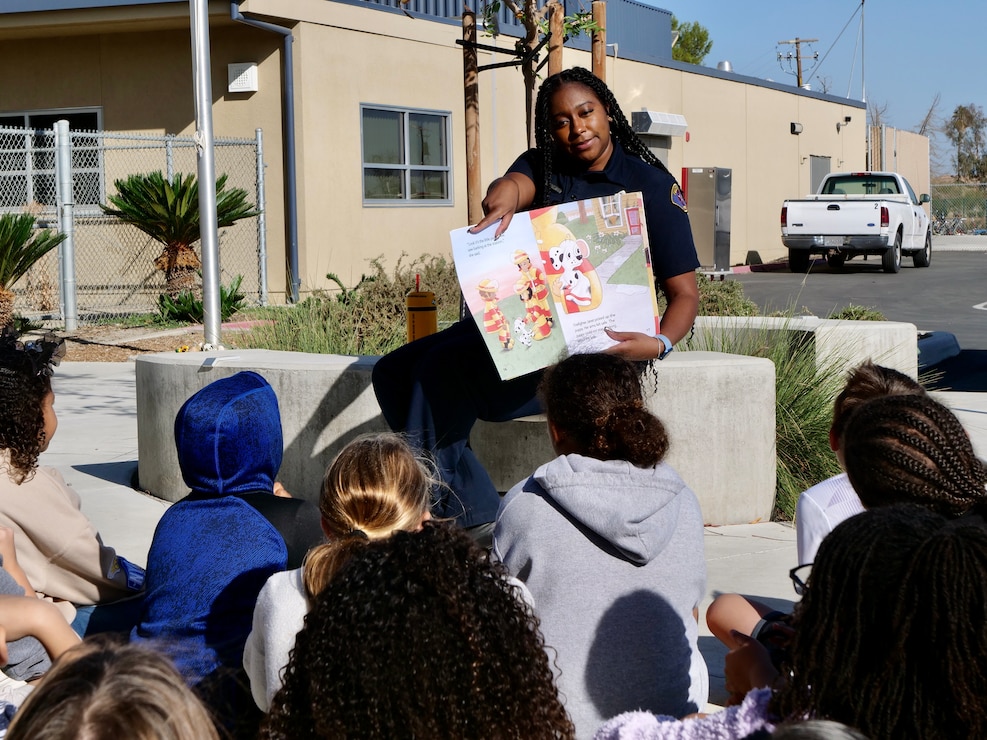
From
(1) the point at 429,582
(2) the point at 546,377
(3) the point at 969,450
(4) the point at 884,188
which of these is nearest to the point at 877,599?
(1) the point at 429,582

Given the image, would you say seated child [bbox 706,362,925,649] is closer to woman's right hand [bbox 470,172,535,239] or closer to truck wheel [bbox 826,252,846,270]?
woman's right hand [bbox 470,172,535,239]

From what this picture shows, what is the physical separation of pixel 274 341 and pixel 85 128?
415 inches

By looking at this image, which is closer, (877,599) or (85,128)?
(877,599)

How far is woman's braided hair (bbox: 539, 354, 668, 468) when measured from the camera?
9.64ft

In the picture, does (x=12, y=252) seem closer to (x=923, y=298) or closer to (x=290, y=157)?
(x=290, y=157)

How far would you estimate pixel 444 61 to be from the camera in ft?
58.3

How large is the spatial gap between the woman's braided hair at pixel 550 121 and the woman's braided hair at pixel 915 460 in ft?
6.03

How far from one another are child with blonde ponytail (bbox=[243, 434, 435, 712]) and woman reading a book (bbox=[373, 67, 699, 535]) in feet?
4.81

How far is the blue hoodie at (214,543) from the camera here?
2992 mm

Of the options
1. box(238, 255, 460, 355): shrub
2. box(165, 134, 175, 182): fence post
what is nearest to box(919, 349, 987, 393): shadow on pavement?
box(238, 255, 460, 355): shrub

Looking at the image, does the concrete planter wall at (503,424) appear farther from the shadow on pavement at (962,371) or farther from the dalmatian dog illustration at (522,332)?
the shadow on pavement at (962,371)

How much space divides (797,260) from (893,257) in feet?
6.54

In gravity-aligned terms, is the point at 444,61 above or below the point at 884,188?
above

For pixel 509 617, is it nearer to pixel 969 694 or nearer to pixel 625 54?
pixel 969 694
